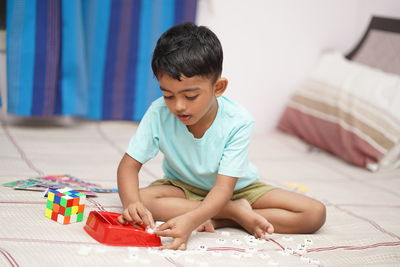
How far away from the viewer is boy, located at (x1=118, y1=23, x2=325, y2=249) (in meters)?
1.26

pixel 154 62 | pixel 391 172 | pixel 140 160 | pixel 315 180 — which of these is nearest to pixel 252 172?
pixel 140 160

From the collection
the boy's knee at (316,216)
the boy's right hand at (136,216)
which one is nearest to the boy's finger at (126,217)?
the boy's right hand at (136,216)

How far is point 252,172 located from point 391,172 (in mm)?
1023

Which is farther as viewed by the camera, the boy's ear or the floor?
the boy's ear

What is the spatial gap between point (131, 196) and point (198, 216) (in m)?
0.18

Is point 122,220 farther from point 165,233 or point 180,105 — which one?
point 180,105

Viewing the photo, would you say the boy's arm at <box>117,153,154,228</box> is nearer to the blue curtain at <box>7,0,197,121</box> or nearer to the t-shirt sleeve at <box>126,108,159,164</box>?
the t-shirt sleeve at <box>126,108,159,164</box>

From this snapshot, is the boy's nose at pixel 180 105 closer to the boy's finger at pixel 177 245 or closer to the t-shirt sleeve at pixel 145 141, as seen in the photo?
the t-shirt sleeve at pixel 145 141

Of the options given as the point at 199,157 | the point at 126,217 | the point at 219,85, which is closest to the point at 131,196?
the point at 126,217

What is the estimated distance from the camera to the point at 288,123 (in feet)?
9.16

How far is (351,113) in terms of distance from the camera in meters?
2.39

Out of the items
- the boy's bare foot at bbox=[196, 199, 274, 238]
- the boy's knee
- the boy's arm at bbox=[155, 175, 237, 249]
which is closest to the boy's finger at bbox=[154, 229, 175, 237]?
the boy's arm at bbox=[155, 175, 237, 249]

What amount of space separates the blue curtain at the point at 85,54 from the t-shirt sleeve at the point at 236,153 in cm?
117

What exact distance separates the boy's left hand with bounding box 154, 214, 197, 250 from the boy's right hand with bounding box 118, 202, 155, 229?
0.04 metres
